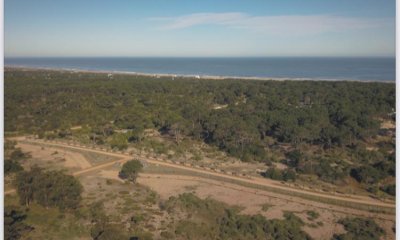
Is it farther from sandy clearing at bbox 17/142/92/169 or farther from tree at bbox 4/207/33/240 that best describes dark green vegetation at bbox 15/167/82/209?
sandy clearing at bbox 17/142/92/169

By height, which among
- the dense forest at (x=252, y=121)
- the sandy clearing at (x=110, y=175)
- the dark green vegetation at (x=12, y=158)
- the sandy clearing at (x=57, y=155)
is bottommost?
the sandy clearing at (x=57, y=155)

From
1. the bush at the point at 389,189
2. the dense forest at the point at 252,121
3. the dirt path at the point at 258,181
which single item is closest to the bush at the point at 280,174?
the dirt path at the point at 258,181

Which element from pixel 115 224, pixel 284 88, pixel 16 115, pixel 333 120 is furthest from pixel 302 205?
pixel 284 88

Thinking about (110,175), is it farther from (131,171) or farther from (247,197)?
(247,197)

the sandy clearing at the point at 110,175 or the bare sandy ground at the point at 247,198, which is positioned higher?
the bare sandy ground at the point at 247,198

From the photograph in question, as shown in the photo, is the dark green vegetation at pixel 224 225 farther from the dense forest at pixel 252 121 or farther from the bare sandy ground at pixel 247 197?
the dense forest at pixel 252 121

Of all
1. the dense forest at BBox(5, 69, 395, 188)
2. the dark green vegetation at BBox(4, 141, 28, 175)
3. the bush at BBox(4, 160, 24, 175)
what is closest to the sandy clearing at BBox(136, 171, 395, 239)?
the dense forest at BBox(5, 69, 395, 188)

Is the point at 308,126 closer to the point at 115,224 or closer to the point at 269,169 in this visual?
the point at 269,169
